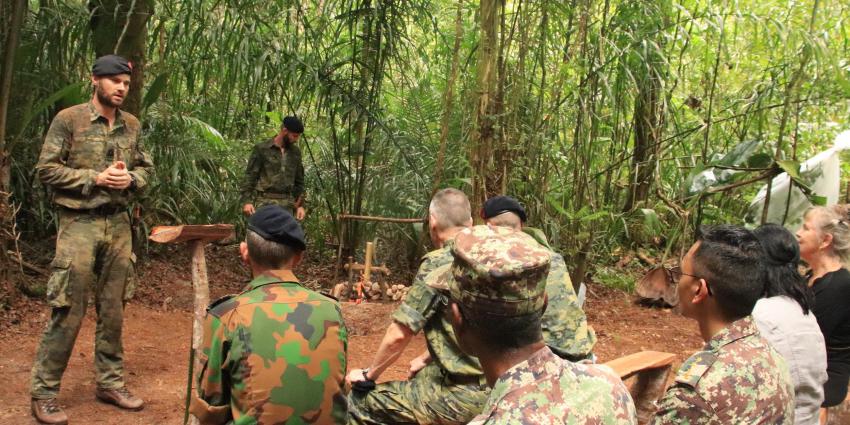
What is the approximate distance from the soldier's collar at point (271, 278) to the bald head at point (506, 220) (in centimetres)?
99

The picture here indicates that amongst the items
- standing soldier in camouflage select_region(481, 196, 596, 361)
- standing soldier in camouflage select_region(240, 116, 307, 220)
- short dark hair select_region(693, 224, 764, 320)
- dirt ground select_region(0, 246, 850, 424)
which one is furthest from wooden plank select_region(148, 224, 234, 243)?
standing soldier in camouflage select_region(240, 116, 307, 220)

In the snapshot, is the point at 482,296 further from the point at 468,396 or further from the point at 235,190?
the point at 235,190

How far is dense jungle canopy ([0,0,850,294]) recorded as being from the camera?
5223 mm

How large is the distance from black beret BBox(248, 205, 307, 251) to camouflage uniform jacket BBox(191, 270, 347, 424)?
13 cm

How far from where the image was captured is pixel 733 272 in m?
2.00

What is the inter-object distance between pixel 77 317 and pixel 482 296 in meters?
3.02

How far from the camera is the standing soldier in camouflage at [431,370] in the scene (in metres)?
2.76

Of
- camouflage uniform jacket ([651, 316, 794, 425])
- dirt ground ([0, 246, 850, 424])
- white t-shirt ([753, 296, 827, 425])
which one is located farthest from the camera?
dirt ground ([0, 246, 850, 424])

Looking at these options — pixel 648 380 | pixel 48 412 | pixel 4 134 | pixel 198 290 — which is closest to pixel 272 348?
pixel 198 290

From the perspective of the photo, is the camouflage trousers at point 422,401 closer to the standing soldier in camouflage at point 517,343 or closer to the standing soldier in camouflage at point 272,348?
the standing soldier in camouflage at point 272,348

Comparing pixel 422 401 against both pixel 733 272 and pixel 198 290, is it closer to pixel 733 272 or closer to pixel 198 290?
pixel 198 290

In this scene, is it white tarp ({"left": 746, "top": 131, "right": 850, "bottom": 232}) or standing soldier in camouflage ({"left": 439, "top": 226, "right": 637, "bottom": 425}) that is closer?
standing soldier in camouflage ({"left": 439, "top": 226, "right": 637, "bottom": 425})

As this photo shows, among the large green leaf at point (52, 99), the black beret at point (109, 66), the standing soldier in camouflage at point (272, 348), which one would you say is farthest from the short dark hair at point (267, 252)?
the large green leaf at point (52, 99)

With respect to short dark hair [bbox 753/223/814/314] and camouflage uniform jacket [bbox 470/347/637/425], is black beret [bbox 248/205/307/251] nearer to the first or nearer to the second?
camouflage uniform jacket [bbox 470/347/637/425]
